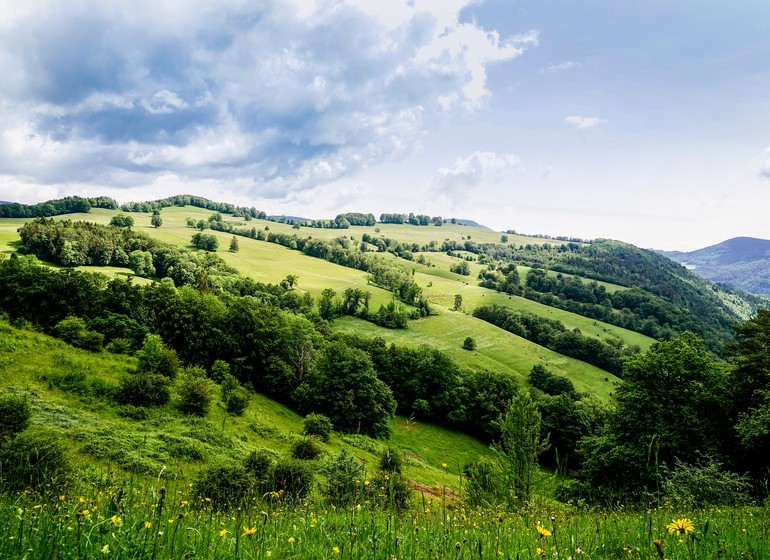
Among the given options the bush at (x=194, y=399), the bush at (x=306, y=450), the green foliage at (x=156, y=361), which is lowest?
the bush at (x=306, y=450)

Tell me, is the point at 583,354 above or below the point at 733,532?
below

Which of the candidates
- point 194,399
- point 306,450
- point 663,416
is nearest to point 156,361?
point 194,399

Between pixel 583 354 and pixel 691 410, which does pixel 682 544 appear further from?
pixel 583 354

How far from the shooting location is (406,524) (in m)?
6.10

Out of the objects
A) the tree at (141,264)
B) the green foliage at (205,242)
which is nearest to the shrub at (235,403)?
the tree at (141,264)

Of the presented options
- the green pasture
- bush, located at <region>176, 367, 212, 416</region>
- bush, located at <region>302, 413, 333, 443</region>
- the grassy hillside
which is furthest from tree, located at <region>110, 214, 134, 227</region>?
bush, located at <region>302, 413, 333, 443</region>

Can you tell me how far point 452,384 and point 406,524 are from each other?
80101 mm

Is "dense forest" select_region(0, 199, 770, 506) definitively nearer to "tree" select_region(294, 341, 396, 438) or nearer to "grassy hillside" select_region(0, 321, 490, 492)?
"tree" select_region(294, 341, 396, 438)

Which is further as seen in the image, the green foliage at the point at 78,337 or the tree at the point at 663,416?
the green foliage at the point at 78,337

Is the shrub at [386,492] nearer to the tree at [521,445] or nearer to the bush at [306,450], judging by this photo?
the tree at [521,445]

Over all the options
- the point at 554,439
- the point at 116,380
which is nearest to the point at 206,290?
the point at 116,380

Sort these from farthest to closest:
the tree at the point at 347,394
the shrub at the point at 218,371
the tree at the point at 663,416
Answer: the tree at the point at 347,394 → the shrub at the point at 218,371 → the tree at the point at 663,416

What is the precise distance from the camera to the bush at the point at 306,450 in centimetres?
3897

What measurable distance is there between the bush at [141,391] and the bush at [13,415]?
1066 cm
